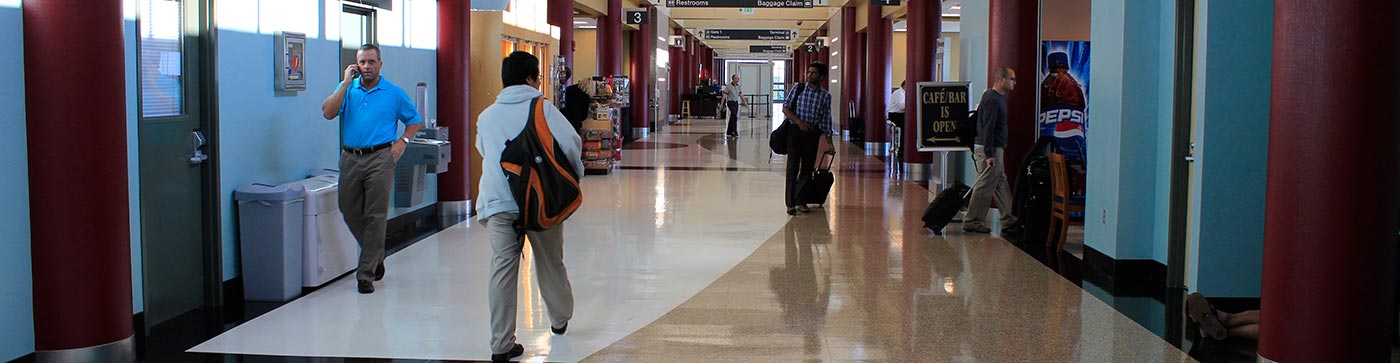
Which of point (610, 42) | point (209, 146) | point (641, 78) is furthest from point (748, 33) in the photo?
point (209, 146)

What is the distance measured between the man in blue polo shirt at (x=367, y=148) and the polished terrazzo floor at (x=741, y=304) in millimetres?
290

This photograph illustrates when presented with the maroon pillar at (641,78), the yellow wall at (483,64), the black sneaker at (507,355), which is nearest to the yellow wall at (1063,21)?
the yellow wall at (483,64)

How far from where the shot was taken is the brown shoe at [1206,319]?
496 centimetres

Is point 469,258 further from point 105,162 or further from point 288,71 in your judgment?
point 105,162

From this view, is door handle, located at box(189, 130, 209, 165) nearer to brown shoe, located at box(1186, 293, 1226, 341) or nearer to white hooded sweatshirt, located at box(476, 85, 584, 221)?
white hooded sweatshirt, located at box(476, 85, 584, 221)

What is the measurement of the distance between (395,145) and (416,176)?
7.97ft

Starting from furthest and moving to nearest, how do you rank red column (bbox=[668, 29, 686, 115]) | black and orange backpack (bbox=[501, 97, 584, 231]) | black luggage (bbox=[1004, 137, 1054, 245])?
red column (bbox=[668, 29, 686, 115]), black luggage (bbox=[1004, 137, 1054, 245]), black and orange backpack (bbox=[501, 97, 584, 231])

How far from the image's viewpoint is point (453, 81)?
9.31 meters

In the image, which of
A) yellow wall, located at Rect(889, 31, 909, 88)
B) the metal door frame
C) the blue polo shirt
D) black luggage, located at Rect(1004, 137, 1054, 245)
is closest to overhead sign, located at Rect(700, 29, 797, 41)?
yellow wall, located at Rect(889, 31, 909, 88)

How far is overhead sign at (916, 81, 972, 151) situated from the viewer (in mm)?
10070

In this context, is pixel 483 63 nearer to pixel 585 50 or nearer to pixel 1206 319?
pixel 1206 319

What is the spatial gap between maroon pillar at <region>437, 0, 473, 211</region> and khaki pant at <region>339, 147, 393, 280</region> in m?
3.29

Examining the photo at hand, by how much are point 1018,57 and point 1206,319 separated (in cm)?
452

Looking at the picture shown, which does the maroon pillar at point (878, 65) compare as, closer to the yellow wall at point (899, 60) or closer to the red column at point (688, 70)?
the yellow wall at point (899, 60)
